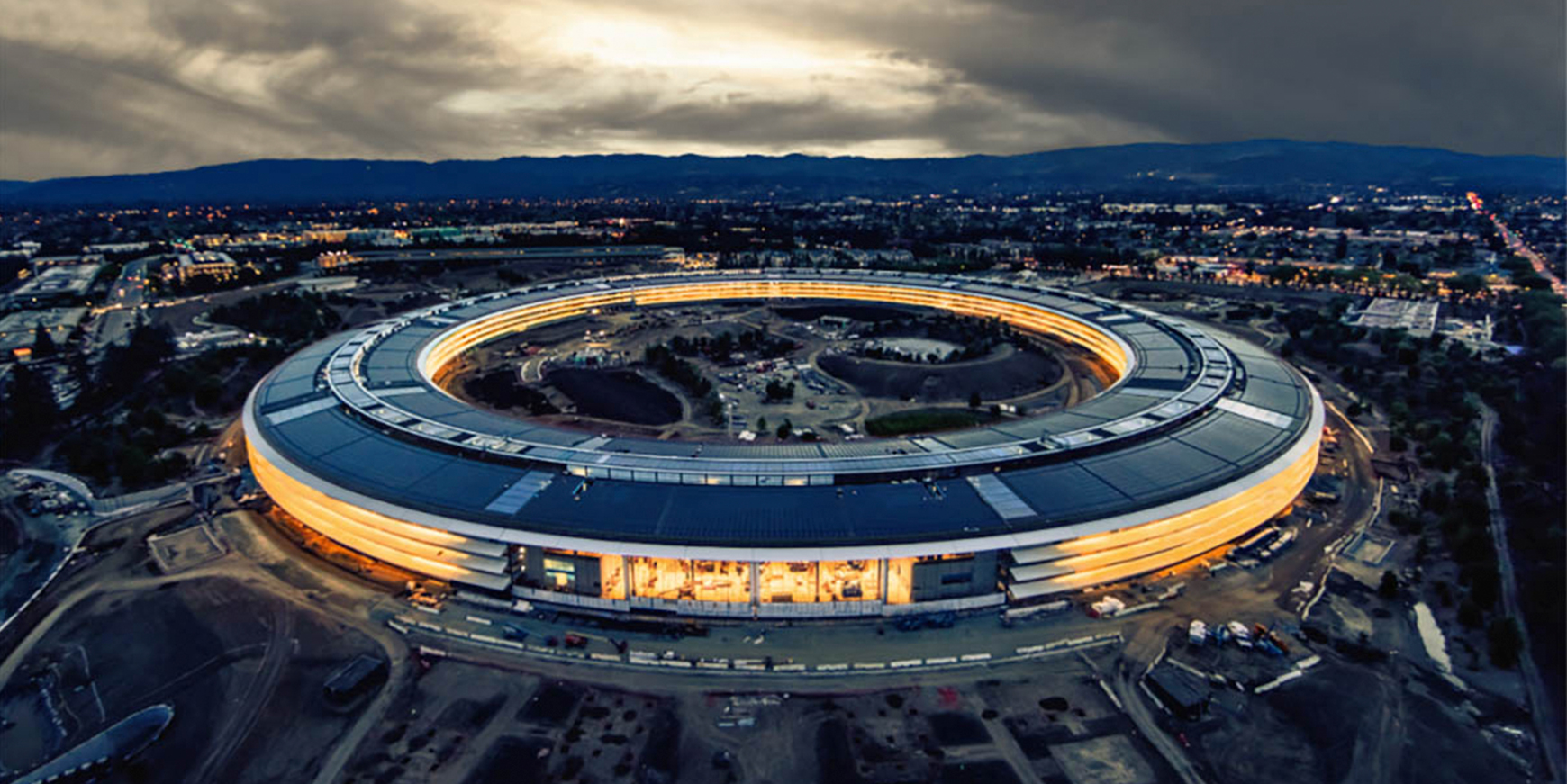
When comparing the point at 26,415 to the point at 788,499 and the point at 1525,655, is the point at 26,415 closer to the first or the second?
the point at 788,499

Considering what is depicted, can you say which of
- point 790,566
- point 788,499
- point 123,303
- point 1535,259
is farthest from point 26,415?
point 1535,259

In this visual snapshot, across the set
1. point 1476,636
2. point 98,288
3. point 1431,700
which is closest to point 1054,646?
point 1431,700

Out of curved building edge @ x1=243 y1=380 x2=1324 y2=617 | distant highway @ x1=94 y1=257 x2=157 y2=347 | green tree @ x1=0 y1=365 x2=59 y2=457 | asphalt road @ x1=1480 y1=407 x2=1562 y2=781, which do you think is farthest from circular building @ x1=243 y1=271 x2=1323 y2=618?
distant highway @ x1=94 y1=257 x2=157 y2=347

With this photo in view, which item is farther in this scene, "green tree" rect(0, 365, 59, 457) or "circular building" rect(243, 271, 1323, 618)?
"green tree" rect(0, 365, 59, 457)

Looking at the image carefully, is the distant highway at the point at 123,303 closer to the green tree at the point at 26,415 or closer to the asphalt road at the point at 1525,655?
the green tree at the point at 26,415

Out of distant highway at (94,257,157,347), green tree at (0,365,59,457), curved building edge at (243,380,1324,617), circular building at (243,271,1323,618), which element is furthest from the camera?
distant highway at (94,257,157,347)

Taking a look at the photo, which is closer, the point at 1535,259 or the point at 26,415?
the point at 26,415

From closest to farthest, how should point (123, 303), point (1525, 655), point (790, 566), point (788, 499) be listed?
1. point (1525, 655)
2. point (790, 566)
3. point (788, 499)
4. point (123, 303)

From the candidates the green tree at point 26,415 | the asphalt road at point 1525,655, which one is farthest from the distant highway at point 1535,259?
the green tree at point 26,415

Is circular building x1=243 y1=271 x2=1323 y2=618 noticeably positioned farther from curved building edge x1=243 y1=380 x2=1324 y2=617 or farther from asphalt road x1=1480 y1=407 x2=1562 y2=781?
asphalt road x1=1480 y1=407 x2=1562 y2=781

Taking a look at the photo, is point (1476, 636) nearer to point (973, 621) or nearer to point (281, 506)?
point (973, 621)
